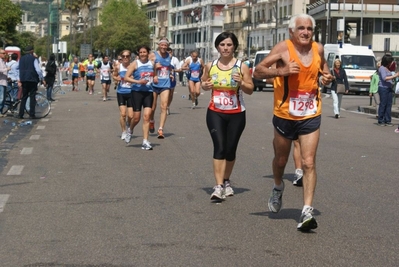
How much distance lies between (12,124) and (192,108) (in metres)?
8.05

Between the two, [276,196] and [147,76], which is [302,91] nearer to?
[276,196]

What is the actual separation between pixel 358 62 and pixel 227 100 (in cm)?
3535

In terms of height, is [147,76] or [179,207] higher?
[147,76]

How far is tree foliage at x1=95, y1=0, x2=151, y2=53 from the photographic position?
12031 centimetres

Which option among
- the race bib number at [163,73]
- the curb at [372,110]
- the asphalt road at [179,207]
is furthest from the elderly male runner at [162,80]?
the curb at [372,110]

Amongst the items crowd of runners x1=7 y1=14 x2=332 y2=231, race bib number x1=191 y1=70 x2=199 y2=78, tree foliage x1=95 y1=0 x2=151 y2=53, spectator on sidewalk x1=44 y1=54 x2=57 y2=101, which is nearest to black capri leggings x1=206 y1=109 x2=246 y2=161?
crowd of runners x1=7 y1=14 x2=332 y2=231

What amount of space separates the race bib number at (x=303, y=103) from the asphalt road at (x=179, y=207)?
3.30ft

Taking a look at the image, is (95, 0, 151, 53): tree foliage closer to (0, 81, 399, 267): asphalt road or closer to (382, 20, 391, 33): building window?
Answer: (382, 20, 391, 33): building window

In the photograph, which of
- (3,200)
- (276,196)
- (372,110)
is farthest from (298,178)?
(372,110)

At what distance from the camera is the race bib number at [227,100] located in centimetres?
1010

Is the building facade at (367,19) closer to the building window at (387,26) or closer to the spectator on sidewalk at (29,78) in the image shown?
the building window at (387,26)

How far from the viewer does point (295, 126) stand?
331 inches

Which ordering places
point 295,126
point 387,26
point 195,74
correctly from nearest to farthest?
point 295,126 → point 195,74 → point 387,26

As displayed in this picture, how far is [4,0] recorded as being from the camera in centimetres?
8419
